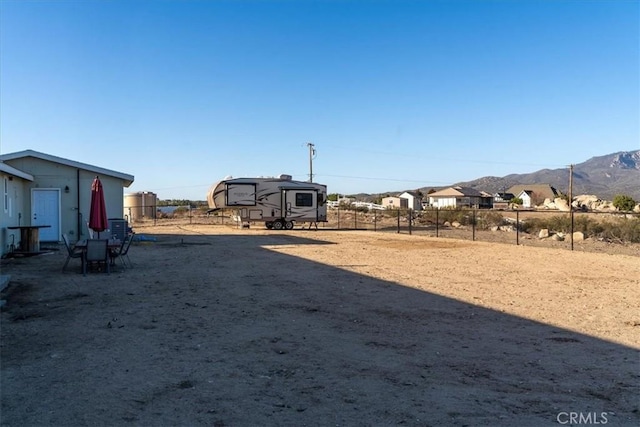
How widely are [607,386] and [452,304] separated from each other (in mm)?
3541

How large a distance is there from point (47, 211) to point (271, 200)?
1271 centimetres

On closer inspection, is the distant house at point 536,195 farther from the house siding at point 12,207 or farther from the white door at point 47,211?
the house siding at point 12,207

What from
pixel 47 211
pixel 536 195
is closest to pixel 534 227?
pixel 47 211

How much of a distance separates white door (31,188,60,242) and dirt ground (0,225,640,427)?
740 centimetres

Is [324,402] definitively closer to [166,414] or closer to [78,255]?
[166,414]

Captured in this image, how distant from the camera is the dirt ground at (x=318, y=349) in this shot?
3.68m

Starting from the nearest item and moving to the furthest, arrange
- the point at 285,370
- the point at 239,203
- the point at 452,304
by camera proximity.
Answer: the point at 285,370
the point at 452,304
the point at 239,203

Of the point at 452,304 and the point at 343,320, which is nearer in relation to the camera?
the point at 343,320

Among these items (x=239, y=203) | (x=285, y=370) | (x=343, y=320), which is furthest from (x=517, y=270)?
(x=239, y=203)

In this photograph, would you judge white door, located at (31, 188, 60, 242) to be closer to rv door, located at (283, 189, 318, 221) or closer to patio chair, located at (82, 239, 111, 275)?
patio chair, located at (82, 239, 111, 275)

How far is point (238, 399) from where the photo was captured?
3.87 metres

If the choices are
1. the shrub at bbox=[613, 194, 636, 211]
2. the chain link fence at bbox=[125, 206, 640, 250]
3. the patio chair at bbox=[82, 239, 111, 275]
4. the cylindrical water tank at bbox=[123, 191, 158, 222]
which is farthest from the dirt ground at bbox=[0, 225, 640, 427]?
the shrub at bbox=[613, 194, 636, 211]

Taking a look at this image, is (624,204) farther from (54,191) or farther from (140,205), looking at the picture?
(54,191)

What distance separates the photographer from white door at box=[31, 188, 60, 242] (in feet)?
57.5
